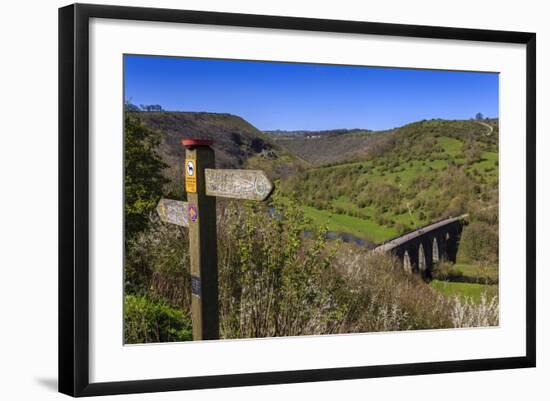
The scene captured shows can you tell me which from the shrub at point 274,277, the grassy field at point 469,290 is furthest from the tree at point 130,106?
the grassy field at point 469,290

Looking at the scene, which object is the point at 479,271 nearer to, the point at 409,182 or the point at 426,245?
the point at 426,245

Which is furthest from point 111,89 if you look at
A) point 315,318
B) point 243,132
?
point 315,318

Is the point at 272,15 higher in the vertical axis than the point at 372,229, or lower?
higher

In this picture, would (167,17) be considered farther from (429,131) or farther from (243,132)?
(429,131)

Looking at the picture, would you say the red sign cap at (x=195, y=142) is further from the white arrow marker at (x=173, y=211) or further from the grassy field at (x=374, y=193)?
the grassy field at (x=374, y=193)

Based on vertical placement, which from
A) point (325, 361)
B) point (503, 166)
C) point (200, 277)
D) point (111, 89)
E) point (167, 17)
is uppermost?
point (167, 17)

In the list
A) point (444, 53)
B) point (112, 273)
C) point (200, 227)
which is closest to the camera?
point (112, 273)

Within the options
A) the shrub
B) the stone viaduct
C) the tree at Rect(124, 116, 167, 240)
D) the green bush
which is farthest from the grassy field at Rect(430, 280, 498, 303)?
the tree at Rect(124, 116, 167, 240)
